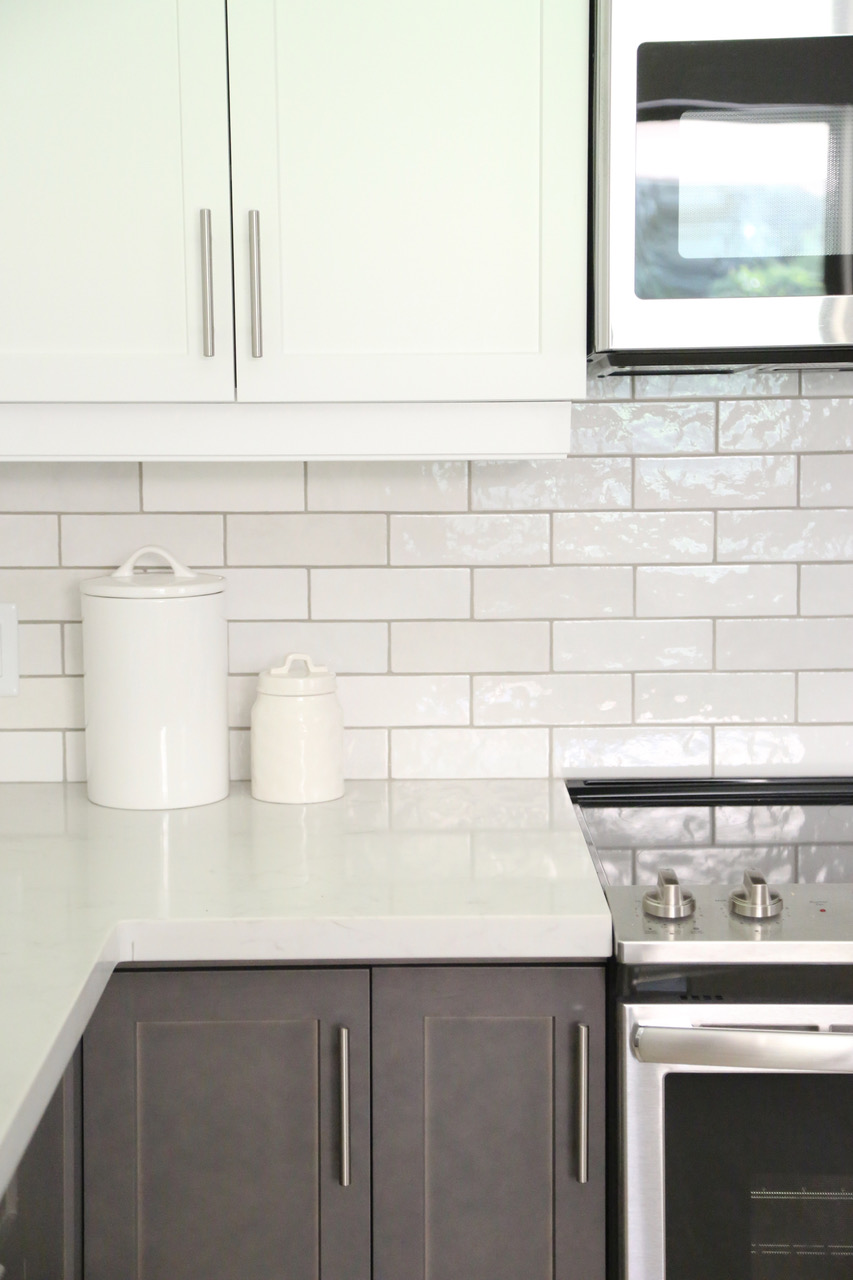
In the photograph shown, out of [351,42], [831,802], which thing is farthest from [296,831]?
[351,42]

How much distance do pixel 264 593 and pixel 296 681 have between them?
0.24 metres

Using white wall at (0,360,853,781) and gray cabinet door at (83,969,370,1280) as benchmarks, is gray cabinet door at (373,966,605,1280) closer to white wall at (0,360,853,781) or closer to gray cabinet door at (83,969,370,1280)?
gray cabinet door at (83,969,370,1280)

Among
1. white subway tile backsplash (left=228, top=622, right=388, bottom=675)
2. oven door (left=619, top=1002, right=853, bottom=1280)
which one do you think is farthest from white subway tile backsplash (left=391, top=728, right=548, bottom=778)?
oven door (left=619, top=1002, right=853, bottom=1280)

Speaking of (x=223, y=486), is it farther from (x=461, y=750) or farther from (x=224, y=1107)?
(x=224, y=1107)

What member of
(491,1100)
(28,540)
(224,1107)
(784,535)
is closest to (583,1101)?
(491,1100)

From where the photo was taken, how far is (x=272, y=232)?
61.0 inches

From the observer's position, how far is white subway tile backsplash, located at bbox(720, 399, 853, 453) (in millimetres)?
1917

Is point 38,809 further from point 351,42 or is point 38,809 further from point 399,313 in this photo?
point 351,42

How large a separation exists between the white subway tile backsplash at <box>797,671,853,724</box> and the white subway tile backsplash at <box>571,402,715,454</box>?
41cm

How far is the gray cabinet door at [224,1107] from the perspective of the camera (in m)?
1.36

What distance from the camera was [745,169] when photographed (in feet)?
4.90

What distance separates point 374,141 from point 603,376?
21.3 inches

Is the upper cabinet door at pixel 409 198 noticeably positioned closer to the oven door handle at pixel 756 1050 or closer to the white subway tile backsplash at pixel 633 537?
the white subway tile backsplash at pixel 633 537

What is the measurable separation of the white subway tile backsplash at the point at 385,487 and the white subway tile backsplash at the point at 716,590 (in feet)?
1.09
